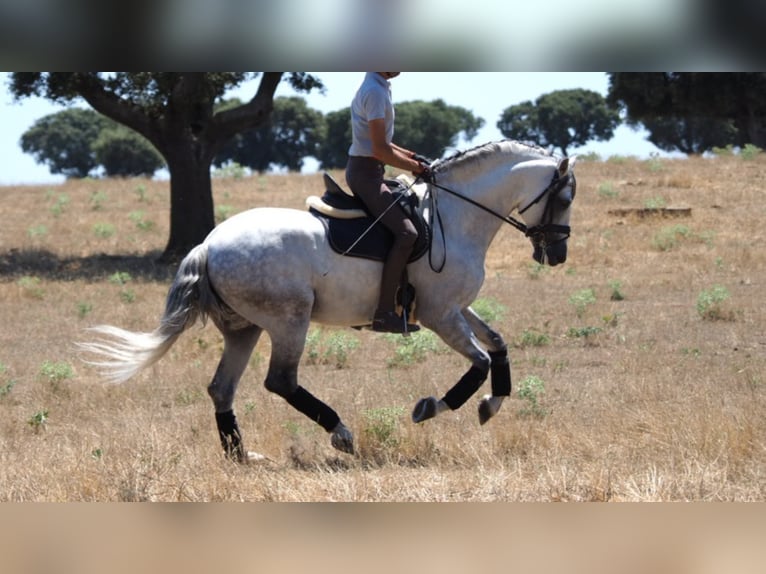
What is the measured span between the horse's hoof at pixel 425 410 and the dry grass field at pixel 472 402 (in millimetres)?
127

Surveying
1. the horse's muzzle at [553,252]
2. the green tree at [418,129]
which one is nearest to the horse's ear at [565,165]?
the horse's muzzle at [553,252]

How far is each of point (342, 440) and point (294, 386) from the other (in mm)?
548

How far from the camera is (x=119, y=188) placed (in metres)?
35.8

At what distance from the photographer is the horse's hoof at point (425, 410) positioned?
8.19m

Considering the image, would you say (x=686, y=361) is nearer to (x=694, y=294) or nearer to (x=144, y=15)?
(x=694, y=294)

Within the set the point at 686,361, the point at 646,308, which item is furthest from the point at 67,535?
the point at 646,308

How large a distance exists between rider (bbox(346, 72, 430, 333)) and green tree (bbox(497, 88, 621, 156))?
7717 centimetres

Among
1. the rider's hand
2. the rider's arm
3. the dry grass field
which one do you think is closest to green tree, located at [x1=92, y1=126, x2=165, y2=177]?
the dry grass field

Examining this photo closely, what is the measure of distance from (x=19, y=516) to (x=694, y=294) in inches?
557

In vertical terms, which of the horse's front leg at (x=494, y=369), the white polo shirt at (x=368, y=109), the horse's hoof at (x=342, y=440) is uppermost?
the white polo shirt at (x=368, y=109)

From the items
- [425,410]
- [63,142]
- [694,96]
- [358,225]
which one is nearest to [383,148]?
[358,225]

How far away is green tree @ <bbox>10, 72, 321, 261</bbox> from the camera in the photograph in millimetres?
23859

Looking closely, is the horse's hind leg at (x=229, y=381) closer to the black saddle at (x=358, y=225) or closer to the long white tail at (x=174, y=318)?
the long white tail at (x=174, y=318)

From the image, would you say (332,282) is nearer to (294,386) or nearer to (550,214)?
(294,386)
